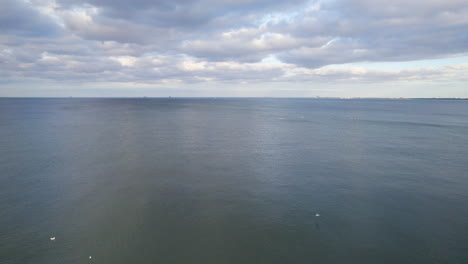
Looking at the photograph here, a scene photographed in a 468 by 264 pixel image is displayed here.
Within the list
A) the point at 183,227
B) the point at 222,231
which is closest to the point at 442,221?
the point at 222,231

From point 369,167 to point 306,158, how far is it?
39.4ft

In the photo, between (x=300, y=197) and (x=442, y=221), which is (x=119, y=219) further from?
(x=442, y=221)

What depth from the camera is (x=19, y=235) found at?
24.7 meters

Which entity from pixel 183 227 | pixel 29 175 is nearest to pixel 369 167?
pixel 183 227

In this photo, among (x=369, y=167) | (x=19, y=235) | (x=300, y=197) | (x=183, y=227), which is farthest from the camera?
(x=369, y=167)

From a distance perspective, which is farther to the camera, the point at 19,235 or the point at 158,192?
the point at 158,192

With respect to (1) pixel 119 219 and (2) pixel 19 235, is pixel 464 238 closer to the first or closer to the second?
(1) pixel 119 219

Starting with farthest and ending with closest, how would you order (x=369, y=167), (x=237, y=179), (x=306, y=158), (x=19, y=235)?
(x=306, y=158) → (x=369, y=167) → (x=237, y=179) → (x=19, y=235)

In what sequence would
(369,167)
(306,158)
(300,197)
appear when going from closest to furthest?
1. (300,197)
2. (369,167)
3. (306,158)

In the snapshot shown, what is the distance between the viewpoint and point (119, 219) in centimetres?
2794

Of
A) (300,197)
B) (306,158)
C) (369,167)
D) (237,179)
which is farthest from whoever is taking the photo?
(306,158)

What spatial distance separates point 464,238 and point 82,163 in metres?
58.8

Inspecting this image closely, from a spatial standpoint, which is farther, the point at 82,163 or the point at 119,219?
the point at 82,163

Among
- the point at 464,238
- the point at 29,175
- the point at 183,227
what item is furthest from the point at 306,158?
the point at 29,175
